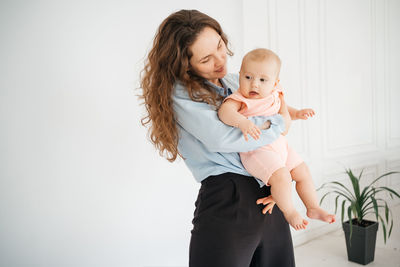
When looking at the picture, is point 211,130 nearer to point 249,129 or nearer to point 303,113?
point 249,129

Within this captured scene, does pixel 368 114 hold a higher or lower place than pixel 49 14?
lower

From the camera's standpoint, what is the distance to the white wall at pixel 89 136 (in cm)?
164

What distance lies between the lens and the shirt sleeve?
1042 millimetres

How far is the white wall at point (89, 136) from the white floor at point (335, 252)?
A: 3.60 ft

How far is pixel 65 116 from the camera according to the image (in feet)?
5.83

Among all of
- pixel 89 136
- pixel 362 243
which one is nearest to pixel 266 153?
pixel 89 136

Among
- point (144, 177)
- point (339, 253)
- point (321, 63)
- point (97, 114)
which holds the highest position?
point (321, 63)

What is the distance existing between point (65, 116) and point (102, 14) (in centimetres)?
63

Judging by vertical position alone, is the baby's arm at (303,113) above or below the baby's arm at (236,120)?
below

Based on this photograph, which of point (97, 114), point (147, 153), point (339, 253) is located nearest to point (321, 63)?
point (339, 253)

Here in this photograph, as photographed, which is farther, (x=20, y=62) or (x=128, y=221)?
(x=128, y=221)

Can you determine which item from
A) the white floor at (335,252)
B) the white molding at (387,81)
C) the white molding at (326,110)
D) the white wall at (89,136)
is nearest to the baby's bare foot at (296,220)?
the white wall at (89,136)

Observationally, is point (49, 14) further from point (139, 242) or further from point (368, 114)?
point (368, 114)

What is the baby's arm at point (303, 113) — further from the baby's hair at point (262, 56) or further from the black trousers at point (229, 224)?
the black trousers at point (229, 224)
